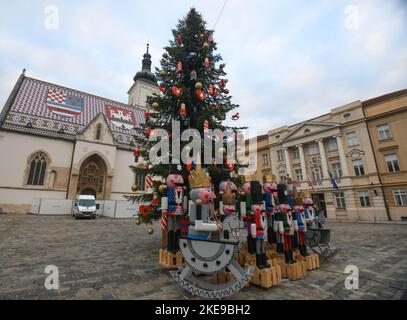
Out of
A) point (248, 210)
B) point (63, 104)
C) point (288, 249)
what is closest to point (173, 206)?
point (248, 210)

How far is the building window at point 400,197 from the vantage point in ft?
61.3

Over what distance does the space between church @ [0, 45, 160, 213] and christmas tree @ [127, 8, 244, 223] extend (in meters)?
12.7

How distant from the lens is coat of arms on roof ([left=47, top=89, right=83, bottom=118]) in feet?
82.4

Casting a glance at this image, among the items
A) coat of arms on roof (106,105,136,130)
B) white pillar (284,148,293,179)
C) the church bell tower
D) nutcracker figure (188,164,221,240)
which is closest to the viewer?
nutcracker figure (188,164,221,240)

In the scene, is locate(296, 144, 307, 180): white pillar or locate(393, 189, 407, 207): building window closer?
locate(393, 189, 407, 207): building window

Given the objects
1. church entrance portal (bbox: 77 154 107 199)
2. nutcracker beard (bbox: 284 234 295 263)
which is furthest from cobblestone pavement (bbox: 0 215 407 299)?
church entrance portal (bbox: 77 154 107 199)

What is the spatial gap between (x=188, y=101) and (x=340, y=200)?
2252 cm

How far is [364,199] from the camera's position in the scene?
67.9 ft

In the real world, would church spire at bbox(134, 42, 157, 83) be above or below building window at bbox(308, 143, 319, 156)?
above

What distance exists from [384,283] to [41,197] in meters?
26.5

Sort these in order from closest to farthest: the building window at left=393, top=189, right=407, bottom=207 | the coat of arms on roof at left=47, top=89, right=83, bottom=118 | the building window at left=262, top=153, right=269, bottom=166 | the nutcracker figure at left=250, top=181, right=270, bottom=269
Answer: the nutcracker figure at left=250, top=181, right=270, bottom=269 → the building window at left=393, top=189, right=407, bottom=207 → the coat of arms on roof at left=47, top=89, right=83, bottom=118 → the building window at left=262, top=153, right=269, bottom=166

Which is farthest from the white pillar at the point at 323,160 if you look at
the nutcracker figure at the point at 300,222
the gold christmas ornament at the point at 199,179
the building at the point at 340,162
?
the gold christmas ornament at the point at 199,179

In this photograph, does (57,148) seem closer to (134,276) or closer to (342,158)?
(134,276)

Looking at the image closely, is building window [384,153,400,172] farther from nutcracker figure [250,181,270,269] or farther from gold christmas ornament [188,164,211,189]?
gold christmas ornament [188,164,211,189]
